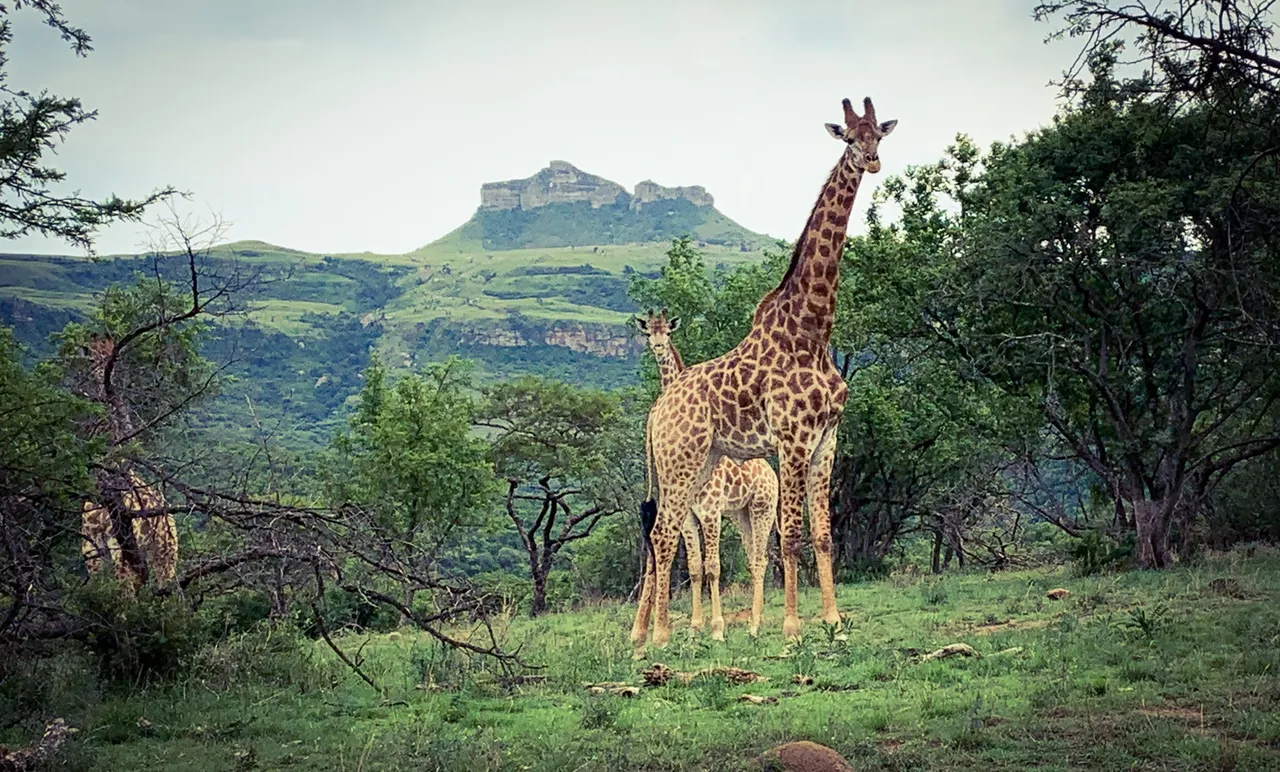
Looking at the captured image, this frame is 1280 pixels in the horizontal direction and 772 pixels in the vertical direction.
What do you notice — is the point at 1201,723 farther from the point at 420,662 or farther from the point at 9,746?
the point at 9,746

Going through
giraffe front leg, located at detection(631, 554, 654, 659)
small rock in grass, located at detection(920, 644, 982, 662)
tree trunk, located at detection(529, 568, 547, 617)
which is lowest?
tree trunk, located at detection(529, 568, 547, 617)

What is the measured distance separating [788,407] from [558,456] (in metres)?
20.1

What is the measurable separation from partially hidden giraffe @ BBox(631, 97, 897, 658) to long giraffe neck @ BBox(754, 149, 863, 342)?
0.5 inches

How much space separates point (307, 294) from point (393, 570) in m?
158

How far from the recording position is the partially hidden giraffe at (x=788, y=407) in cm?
1311

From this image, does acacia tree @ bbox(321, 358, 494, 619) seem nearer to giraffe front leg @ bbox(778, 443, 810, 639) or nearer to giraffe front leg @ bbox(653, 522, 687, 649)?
giraffe front leg @ bbox(653, 522, 687, 649)

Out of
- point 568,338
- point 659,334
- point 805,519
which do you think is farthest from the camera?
point 568,338

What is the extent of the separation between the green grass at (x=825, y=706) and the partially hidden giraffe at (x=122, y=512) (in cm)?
179

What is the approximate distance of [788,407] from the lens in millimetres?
13156

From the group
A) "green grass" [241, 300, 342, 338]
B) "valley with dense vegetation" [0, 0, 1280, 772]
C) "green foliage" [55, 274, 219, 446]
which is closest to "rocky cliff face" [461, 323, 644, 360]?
"green grass" [241, 300, 342, 338]

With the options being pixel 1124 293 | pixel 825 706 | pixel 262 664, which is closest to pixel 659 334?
pixel 262 664

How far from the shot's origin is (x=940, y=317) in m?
19.8

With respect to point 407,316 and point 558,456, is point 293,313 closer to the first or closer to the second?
point 407,316

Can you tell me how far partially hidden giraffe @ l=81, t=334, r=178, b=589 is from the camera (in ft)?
34.3
